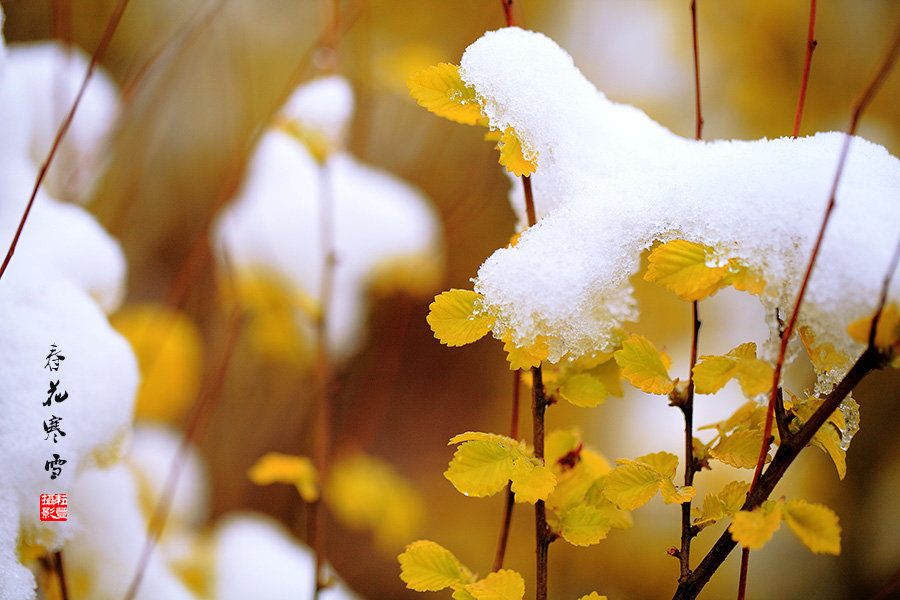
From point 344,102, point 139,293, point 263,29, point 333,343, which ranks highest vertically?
point 263,29

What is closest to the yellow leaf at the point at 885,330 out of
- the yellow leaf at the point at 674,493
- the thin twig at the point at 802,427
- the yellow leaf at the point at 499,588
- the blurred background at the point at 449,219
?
the thin twig at the point at 802,427

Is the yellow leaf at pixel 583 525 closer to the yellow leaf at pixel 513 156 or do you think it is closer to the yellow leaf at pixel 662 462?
the yellow leaf at pixel 662 462

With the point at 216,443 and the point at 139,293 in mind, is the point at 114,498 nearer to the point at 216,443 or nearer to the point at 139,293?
the point at 216,443

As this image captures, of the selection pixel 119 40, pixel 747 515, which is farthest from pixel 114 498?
pixel 119 40

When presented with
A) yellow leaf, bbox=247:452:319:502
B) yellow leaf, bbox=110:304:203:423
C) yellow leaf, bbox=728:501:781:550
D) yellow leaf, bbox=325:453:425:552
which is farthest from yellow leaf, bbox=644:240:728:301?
yellow leaf, bbox=325:453:425:552

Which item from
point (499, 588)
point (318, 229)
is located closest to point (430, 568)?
point (499, 588)

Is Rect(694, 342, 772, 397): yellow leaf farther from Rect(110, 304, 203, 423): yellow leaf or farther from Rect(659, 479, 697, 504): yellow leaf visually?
Rect(110, 304, 203, 423): yellow leaf

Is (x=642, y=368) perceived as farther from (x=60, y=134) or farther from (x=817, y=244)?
(x=60, y=134)
